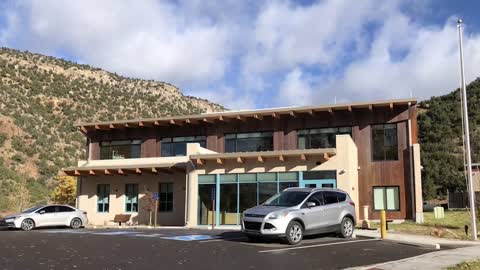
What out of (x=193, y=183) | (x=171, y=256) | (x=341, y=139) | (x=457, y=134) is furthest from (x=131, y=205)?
(x=457, y=134)

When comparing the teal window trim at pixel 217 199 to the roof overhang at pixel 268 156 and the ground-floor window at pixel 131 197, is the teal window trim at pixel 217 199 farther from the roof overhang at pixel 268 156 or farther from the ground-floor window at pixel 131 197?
the ground-floor window at pixel 131 197

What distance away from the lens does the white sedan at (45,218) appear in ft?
88.2

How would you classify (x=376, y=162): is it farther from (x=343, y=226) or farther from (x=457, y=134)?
(x=457, y=134)

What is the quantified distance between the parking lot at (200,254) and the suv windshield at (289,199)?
134 centimetres

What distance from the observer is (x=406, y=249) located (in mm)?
15977

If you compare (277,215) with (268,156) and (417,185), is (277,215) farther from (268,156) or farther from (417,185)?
(417,185)

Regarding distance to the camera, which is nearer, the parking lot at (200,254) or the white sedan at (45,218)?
the parking lot at (200,254)

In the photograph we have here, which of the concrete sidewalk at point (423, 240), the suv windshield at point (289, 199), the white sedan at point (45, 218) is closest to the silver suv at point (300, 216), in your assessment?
the suv windshield at point (289, 199)

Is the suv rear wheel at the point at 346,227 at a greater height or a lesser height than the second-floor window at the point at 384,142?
lesser

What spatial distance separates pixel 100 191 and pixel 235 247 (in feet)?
74.1

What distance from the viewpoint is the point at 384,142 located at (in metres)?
30.8

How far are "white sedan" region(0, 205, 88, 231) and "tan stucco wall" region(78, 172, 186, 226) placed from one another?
17.1ft

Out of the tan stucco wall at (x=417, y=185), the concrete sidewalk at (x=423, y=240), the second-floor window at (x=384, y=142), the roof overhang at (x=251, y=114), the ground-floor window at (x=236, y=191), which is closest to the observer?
the concrete sidewalk at (x=423, y=240)

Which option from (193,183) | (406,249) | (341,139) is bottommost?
(406,249)
